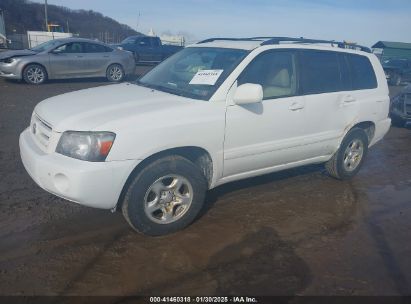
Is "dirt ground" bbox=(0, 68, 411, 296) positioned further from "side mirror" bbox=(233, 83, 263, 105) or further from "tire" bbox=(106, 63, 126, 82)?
"tire" bbox=(106, 63, 126, 82)

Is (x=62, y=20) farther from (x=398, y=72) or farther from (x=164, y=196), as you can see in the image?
(x=164, y=196)

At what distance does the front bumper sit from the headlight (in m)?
0.05

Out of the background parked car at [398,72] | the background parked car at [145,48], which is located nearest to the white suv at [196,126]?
the background parked car at [145,48]

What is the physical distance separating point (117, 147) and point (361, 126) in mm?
3727

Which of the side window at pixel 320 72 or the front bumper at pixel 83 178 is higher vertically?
the side window at pixel 320 72

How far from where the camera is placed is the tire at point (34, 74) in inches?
461

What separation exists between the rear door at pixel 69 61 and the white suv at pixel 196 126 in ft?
27.7

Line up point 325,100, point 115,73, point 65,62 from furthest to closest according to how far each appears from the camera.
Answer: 1. point 115,73
2. point 65,62
3. point 325,100

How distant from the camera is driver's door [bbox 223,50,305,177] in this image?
3.87 metres

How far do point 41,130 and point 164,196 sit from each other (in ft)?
4.33

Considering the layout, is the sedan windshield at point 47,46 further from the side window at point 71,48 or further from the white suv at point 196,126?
the white suv at point 196,126

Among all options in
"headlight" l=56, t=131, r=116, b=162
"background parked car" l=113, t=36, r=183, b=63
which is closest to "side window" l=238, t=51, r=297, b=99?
"headlight" l=56, t=131, r=116, b=162

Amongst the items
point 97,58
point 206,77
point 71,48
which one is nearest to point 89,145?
point 206,77

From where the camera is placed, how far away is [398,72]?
2077cm
